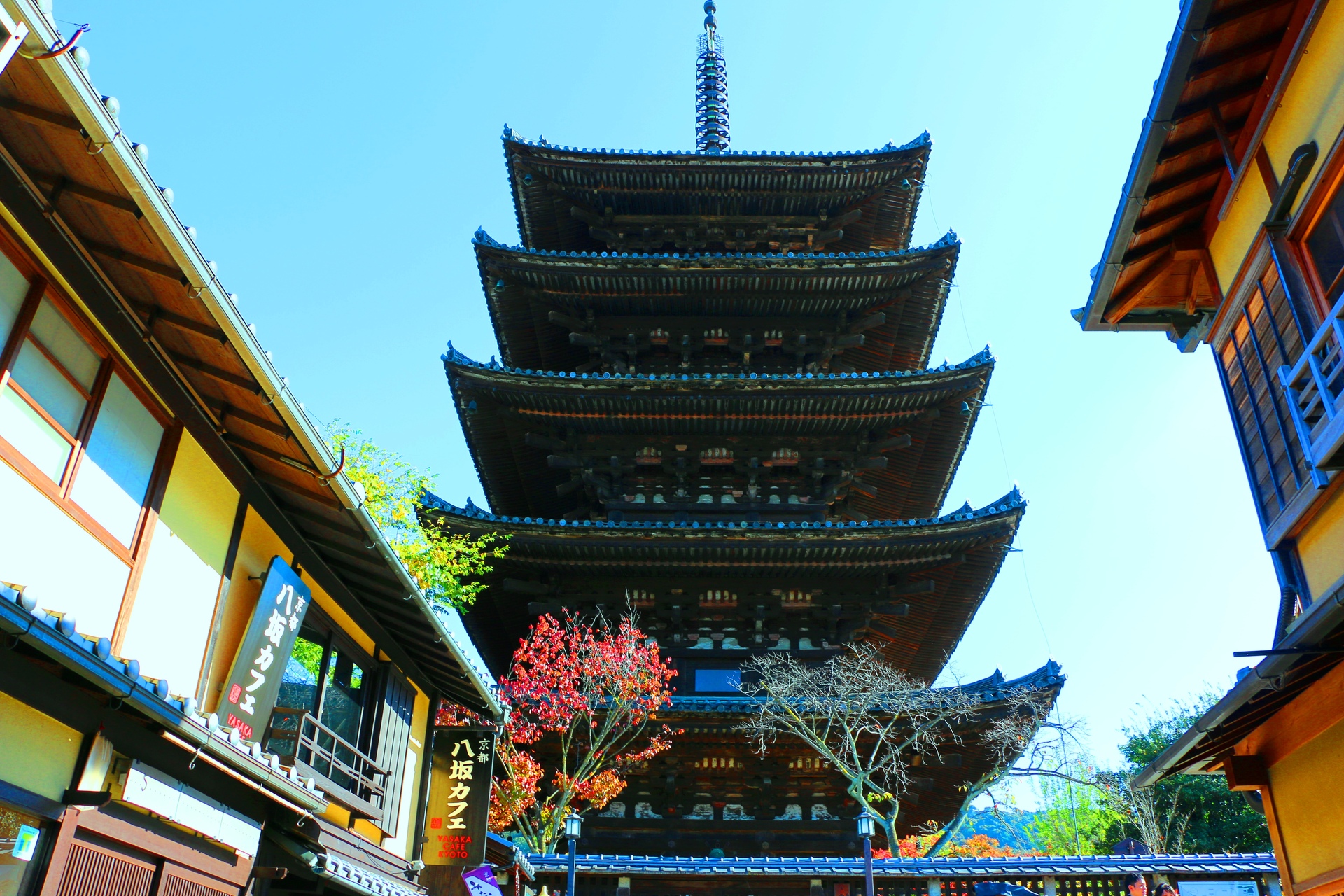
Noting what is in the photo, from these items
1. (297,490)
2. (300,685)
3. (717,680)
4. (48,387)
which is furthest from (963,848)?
(48,387)

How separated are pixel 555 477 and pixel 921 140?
1232cm

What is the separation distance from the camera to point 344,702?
1143 cm

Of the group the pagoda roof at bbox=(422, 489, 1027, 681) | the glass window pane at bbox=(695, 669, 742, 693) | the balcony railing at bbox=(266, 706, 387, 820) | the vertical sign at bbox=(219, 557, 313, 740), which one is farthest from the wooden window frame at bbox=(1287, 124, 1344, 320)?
the glass window pane at bbox=(695, 669, 742, 693)

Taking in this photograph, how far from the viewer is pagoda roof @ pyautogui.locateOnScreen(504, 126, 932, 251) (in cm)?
2416

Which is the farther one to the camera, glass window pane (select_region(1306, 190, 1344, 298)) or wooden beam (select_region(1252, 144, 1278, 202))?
wooden beam (select_region(1252, 144, 1278, 202))

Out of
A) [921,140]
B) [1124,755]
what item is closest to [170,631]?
[921,140]

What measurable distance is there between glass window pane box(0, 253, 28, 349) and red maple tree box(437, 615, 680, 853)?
1092 centimetres

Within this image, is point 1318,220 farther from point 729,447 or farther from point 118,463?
point 729,447

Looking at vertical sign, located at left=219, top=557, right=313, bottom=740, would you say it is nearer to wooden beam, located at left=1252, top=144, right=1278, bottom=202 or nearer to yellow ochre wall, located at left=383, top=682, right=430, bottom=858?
yellow ochre wall, located at left=383, top=682, right=430, bottom=858

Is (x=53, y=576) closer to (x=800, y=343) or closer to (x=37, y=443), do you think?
(x=37, y=443)

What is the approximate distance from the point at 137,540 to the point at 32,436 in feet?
4.26

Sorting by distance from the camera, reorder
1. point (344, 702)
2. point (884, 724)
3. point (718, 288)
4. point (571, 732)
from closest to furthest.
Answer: point (344, 702) < point (571, 732) < point (884, 724) < point (718, 288)

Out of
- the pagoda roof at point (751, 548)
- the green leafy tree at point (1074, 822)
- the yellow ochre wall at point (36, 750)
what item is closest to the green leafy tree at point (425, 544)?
the pagoda roof at point (751, 548)

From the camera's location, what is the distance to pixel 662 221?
83.3 ft
